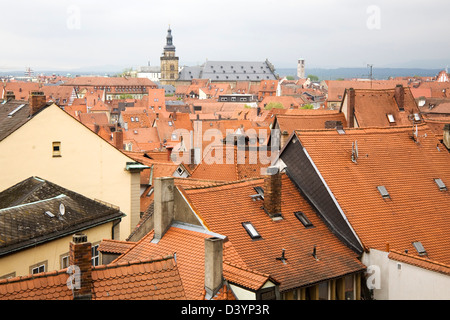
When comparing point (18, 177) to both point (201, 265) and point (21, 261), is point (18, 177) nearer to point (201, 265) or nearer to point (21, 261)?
point (21, 261)

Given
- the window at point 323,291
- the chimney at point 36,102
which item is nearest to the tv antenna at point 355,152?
the window at point 323,291

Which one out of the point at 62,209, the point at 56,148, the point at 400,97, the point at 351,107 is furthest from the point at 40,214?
the point at 400,97

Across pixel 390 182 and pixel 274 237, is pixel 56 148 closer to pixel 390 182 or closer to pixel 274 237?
pixel 274 237

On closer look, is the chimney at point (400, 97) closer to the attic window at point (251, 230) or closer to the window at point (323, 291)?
the attic window at point (251, 230)

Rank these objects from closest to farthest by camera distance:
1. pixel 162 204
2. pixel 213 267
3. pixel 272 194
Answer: pixel 213 267 → pixel 162 204 → pixel 272 194

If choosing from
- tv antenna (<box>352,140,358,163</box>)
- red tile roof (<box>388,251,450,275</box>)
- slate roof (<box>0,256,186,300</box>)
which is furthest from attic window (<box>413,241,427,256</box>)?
slate roof (<box>0,256,186,300</box>)

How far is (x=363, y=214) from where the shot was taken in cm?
2266

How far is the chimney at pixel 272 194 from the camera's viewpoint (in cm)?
2142

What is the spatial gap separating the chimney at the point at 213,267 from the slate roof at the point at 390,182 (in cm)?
729

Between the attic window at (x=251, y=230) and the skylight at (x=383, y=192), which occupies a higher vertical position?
the skylight at (x=383, y=192)

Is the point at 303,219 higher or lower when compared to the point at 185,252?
higher

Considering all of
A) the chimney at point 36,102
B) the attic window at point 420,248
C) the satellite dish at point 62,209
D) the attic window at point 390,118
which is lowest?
the attic window at point 420,248

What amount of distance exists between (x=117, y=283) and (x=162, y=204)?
570 centimetres

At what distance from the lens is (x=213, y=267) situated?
51.9 feet
